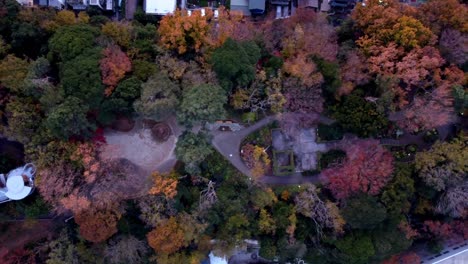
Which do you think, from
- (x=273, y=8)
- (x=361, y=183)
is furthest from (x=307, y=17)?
(x=361, y=183)

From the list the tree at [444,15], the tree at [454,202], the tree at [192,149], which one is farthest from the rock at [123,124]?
the tree at [454,202]

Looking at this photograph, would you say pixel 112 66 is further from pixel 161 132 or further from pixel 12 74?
pixel 12 74

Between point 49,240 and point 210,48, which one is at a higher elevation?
point 210,48

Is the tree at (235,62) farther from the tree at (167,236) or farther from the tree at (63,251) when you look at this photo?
the tree at (63,251)

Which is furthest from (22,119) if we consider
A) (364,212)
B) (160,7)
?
(364,212)

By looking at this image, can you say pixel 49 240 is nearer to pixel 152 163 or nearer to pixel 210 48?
pixel 152 163

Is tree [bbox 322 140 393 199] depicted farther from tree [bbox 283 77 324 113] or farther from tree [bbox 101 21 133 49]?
tree [bbox 101 21 133 49]
